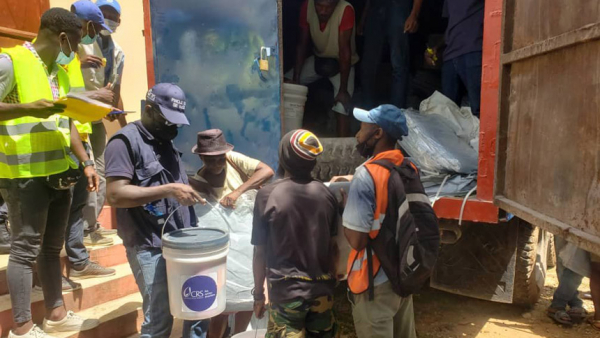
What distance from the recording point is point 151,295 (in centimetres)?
227

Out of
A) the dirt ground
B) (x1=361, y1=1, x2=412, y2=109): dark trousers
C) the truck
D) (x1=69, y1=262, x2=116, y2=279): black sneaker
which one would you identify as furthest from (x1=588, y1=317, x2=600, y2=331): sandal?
(x1=69, y1=262, x2=116, y2=279): black sneaker

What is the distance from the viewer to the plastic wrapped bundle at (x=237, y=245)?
8.77 ft

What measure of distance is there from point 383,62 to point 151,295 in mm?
3747

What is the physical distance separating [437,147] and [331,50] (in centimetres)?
173

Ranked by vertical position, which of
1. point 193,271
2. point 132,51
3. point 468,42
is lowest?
point 193,271

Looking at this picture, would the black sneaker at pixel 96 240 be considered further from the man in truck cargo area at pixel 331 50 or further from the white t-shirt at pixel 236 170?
the man in truck cargo area at pixel 331 50

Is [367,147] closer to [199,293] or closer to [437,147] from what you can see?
[437,147]

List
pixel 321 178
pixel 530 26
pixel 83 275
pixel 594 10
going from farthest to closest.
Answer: pixel 321 178
pixel 83 275
pixel 530 26
pixel 594 10

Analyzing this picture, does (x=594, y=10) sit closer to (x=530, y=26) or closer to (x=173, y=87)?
(x=530, y=26)

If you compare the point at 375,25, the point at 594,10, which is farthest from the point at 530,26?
the point at 375,25

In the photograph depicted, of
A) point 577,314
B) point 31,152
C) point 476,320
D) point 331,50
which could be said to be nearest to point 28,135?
point 31,152

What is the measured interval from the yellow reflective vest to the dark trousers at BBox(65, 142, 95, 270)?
0.75m

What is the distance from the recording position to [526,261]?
11.3 feet

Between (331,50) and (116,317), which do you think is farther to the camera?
(331,50)
